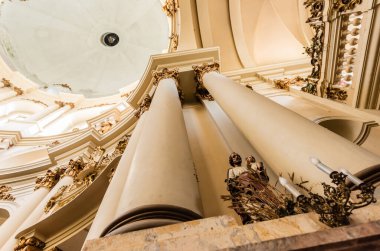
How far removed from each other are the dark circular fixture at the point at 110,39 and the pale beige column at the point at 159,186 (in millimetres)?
18829

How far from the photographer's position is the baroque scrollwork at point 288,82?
25.0ft

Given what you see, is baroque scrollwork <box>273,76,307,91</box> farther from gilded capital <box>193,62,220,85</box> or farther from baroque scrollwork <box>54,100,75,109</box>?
baroque scrollwork <box>54,100,75,109</box>

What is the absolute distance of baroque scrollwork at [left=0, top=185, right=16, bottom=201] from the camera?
696cm

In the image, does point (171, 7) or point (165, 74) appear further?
point (171, 7)

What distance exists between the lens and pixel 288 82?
7.72 meters

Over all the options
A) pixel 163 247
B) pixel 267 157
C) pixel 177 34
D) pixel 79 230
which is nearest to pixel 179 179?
pixel 163 247

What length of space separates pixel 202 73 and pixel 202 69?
13cm

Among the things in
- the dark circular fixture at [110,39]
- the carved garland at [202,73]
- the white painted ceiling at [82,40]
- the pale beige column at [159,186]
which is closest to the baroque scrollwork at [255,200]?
the pale beige column at [159,186]

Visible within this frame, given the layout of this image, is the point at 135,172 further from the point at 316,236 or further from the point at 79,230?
the point at 79,230

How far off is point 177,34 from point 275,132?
244 inches

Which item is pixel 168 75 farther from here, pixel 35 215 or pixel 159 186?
pixel 159 186

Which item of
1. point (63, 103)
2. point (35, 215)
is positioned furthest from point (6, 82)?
point (35, 215)

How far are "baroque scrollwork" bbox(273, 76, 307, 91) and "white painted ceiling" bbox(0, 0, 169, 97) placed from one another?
1263cm

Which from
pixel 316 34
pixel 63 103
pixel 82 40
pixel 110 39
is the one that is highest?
pixel 82 40
